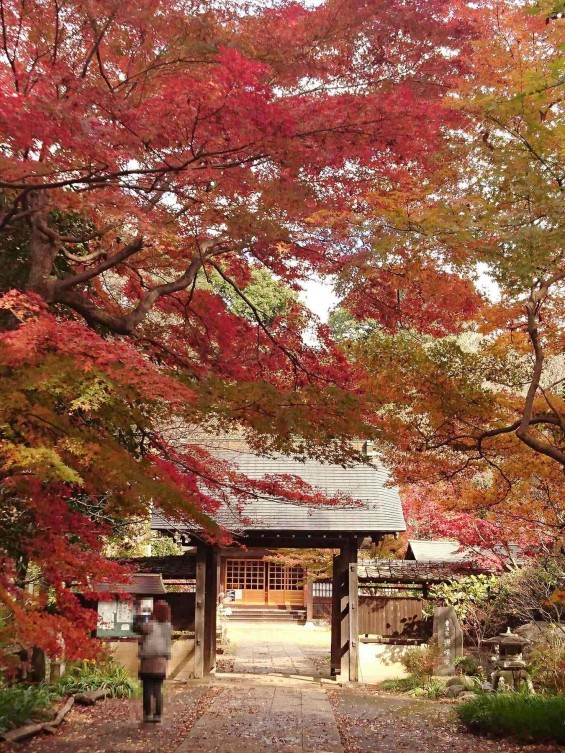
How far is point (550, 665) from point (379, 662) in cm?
367

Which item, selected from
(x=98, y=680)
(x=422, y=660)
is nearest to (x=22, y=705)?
(x=98, y=680)

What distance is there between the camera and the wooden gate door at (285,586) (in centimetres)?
2416

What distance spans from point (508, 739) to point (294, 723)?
8.68 ft

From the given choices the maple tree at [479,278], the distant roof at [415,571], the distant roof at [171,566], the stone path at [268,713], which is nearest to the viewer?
the maple tree at [479,278]

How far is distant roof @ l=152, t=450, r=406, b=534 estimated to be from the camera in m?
12.9

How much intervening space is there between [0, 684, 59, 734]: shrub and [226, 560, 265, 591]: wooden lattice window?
53.1ft

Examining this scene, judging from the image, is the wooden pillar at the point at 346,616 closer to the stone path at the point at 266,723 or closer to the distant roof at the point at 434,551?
the stone path at the point at 266,723

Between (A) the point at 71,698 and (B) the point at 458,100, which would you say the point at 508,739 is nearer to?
(A) the point at 71,698

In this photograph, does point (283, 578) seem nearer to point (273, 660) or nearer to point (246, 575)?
point (246, 575)

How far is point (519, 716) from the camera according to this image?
787 cm

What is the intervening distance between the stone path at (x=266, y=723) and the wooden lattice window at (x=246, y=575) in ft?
43.1

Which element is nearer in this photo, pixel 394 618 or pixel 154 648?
pixel 154 648

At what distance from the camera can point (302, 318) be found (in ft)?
28.2

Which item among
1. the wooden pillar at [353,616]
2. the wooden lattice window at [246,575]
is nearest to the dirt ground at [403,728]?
the wooden pillar at [353,616]
